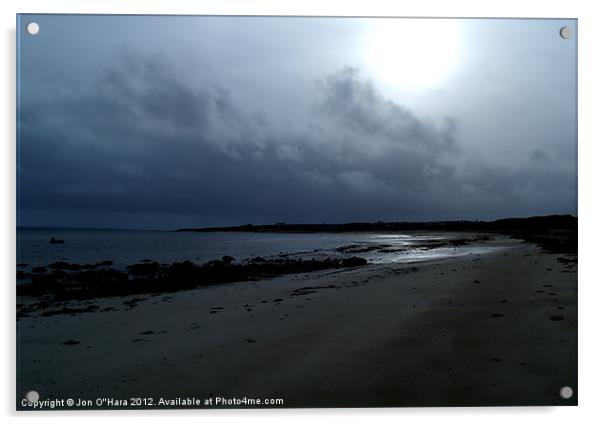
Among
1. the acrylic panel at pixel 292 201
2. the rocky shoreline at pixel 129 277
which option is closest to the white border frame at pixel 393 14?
the acrylic panel at pixel 292 201

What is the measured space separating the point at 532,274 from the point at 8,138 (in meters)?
3.37

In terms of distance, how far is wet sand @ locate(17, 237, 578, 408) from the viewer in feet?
7.65

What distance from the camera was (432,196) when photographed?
2.62 m

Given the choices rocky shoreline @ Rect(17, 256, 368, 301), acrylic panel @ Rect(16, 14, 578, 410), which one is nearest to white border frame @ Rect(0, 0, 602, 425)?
acrylic panel @ Rect(16, 14, 578, 410)

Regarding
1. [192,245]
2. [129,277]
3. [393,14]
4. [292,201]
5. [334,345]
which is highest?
[393,14]

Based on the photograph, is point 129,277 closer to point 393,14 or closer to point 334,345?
point 334,345

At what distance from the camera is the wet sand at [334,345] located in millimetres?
2332

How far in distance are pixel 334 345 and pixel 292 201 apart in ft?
3.08

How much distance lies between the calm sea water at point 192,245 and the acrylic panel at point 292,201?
0.05 feet

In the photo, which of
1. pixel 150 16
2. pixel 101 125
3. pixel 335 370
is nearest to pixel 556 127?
pixel 335 370

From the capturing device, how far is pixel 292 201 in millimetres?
2691

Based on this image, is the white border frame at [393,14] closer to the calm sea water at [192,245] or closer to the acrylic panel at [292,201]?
the acrylic panel at [292,201]

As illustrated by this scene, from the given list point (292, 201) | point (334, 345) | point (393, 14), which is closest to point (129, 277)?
point (292, 201)

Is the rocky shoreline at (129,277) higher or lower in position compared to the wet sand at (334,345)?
higher
